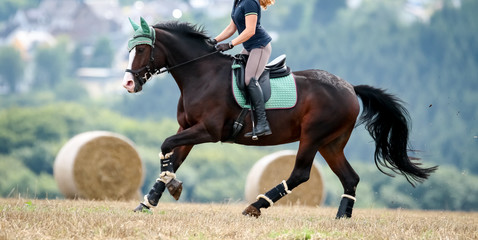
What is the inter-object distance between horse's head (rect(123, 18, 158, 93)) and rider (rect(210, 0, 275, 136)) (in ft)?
2.98

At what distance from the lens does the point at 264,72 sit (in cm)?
890

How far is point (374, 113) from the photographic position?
385 inches

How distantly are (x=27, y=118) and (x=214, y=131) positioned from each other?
74645 mm

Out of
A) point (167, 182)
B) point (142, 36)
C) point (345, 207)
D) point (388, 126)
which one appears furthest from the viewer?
point (388, 126)

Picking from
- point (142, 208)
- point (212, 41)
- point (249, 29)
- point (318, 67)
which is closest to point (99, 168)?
point (142, 208)

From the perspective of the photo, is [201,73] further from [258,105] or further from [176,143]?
[176,143]

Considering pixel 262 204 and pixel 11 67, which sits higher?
pixel 11 67

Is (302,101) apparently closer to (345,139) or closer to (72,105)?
(345,139)

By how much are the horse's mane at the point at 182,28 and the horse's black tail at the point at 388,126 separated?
249 centimetres

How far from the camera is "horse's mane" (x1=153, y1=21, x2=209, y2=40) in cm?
888

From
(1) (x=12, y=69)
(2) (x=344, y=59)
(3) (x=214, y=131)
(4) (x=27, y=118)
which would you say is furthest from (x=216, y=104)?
(1) (x=12, y=69)

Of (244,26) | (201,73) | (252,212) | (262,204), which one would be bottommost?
(252,212)

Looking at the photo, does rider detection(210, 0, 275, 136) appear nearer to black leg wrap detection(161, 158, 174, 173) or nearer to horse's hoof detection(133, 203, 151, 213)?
black leg wrap detection(161, 158, 174, 173)

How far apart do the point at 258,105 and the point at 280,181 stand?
6.68 meters
